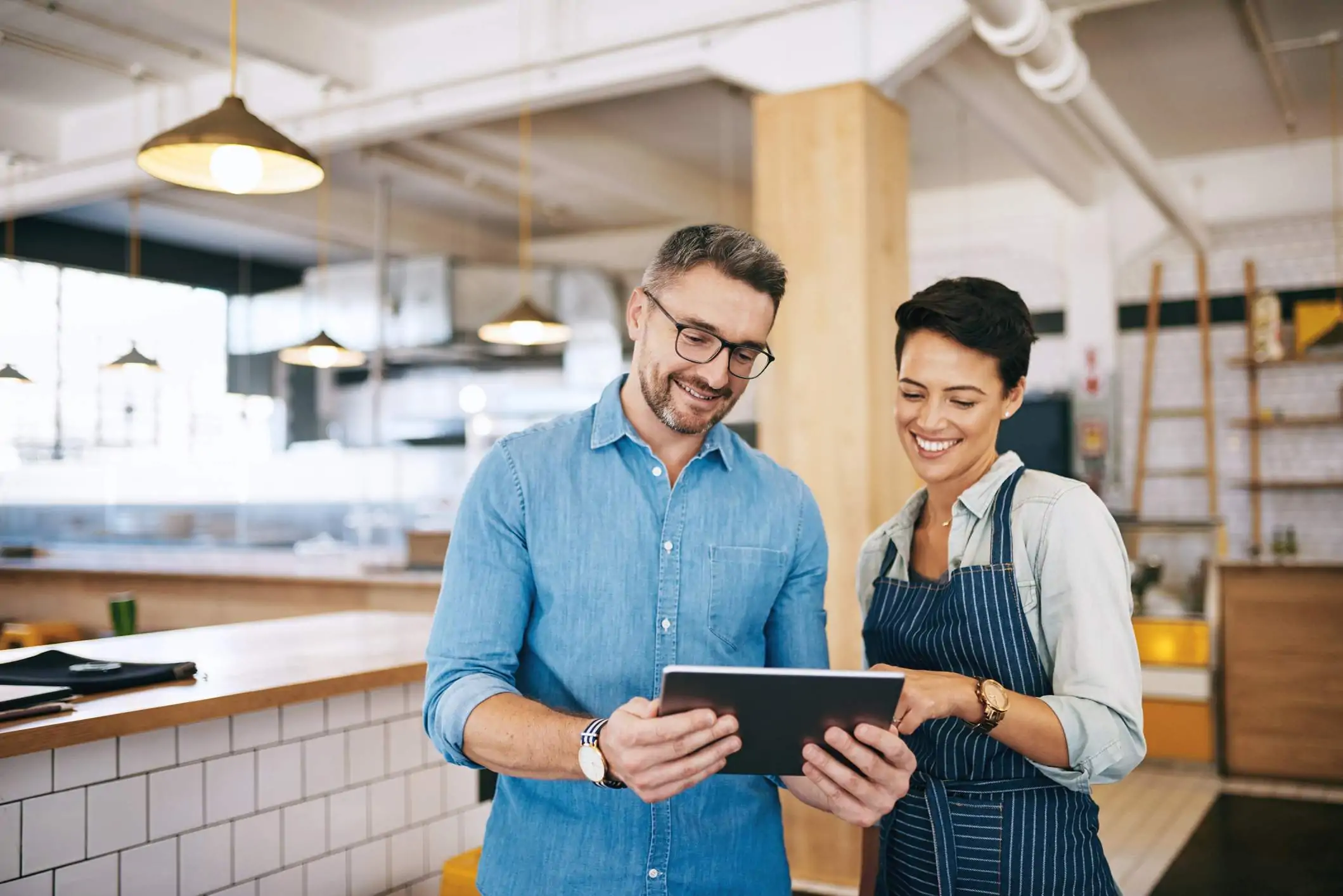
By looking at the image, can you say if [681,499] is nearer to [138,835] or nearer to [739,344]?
[739,344]

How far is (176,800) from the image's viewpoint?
89.0 inches

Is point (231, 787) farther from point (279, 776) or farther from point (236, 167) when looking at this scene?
point (236, 167)

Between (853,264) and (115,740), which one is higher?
(853,264)

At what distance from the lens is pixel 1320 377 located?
26.6ft

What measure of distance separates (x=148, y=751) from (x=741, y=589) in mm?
1320

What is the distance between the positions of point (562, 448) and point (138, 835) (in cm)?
127

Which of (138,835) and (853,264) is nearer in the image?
(138,835)

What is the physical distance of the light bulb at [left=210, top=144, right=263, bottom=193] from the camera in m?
3.25

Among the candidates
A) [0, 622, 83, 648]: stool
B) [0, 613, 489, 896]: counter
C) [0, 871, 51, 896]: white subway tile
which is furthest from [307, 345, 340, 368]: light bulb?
[0, 871, 51, 896]: white subway tile

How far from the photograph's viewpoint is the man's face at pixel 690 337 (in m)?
1.63

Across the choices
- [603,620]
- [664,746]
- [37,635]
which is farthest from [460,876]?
[37,635]

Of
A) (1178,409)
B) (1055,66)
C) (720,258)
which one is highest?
(1055,66)

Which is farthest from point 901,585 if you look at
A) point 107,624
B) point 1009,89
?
point 107,624

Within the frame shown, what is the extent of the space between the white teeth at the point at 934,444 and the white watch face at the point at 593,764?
802mm
